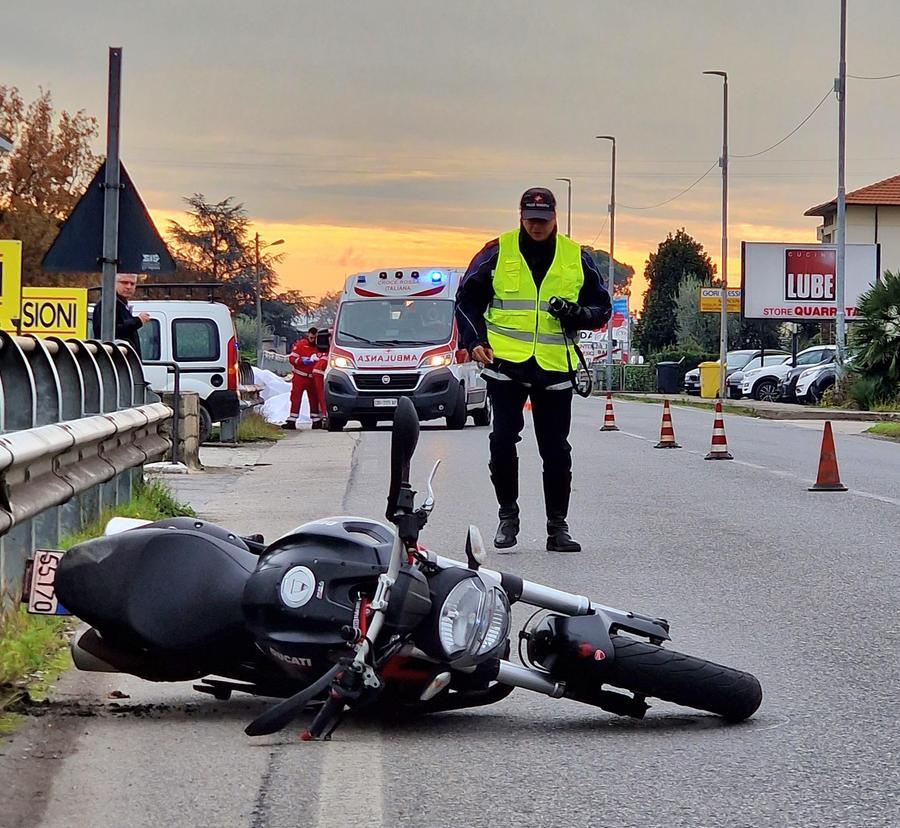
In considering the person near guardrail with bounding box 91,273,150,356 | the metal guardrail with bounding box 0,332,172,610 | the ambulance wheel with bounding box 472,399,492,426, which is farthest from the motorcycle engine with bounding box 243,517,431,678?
the ambulance wheel with bounding box 472,399,492,426

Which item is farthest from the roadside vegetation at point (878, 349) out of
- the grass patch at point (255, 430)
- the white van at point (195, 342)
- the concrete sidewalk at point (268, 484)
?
the white van at point (195, 342)

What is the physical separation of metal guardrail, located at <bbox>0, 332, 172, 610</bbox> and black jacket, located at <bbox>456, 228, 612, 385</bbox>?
1.89m

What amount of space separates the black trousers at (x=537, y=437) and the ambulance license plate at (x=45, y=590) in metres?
4.34

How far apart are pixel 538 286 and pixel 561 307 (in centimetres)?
24

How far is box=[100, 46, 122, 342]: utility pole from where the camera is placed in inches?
415

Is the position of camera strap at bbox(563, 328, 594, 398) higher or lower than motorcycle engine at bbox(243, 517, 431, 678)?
higher

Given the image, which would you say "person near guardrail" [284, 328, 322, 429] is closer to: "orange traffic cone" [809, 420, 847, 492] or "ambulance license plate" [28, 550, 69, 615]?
"orange traffic cone" [809, 420, 847, 492]

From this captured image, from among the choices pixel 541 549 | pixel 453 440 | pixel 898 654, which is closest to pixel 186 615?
pixel 898 654

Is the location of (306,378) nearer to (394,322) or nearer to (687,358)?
(394,322)

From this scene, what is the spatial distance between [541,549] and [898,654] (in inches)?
136

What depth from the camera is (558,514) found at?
926 centimetres

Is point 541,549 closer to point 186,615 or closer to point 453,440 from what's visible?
point 186,615

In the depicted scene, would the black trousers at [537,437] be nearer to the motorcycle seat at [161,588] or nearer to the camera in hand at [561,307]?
the camera in hand at [561,307]

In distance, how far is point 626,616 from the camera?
5.07 m
